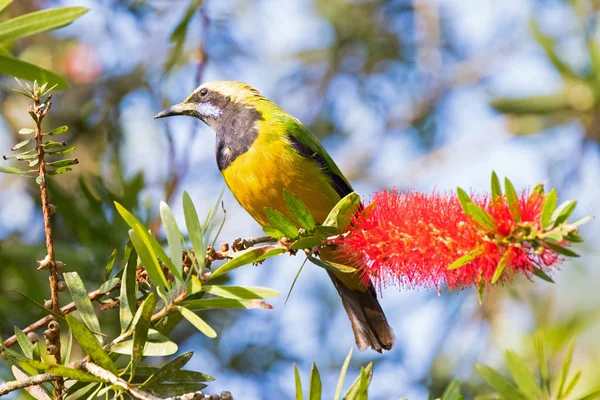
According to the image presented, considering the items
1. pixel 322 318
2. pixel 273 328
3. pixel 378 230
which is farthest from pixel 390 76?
pixel 378 230

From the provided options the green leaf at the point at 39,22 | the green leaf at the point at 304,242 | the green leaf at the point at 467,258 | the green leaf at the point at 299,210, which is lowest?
the green leaf at the point at 467,258

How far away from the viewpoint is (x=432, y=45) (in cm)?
707

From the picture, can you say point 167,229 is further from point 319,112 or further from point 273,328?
point 319,112

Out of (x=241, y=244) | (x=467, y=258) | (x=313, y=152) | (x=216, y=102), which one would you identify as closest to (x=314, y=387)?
(x=467, y=258)

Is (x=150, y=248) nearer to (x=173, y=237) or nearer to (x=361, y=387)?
(x=173, y=237)

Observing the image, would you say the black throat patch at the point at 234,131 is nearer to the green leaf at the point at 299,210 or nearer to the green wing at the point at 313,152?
the green wing at the point at 313,152

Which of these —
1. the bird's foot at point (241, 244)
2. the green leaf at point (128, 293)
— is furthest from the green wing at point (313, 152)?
the green leaf at point (128, 293)

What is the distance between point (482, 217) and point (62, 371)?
1.12m

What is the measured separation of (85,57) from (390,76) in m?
3.56

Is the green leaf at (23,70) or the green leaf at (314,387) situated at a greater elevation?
the green leaf at (23,70)

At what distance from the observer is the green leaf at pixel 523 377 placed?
1945 millimetres

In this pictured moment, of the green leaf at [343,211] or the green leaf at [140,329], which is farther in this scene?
the green leaf at [343,211]

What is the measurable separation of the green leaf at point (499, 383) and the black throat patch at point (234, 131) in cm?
258

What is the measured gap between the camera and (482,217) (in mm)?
1819
